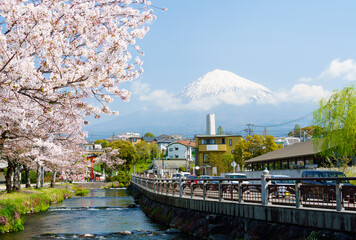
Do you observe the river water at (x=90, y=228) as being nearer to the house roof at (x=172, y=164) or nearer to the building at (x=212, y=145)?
the building at (x=212, y=145)

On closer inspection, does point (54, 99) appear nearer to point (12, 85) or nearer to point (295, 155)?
point (12, 85)

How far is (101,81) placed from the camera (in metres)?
10.6

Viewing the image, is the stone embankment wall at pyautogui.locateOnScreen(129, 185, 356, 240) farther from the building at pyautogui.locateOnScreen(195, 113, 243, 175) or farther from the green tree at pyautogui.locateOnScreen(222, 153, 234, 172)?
the building at pyautogui.locateOnScreen(195, 113, 243, 175)

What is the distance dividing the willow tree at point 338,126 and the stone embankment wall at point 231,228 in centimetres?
1716

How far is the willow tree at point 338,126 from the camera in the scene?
→ 33.1 meters

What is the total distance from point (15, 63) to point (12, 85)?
0.58m

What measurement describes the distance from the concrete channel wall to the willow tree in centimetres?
1893

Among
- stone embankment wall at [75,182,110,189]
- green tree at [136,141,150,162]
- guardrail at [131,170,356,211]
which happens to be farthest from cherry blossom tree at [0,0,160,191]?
green tree at [136,141,150,162]

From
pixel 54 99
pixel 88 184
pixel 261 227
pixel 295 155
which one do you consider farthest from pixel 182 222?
pixel 88 184

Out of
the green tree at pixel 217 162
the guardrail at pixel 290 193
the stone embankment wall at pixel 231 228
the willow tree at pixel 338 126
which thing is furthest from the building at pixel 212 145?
the guardrail at pixel 290 193

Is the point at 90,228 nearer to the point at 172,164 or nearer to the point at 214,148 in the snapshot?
the point at 214,148

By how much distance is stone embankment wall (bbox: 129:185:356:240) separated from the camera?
11481mm

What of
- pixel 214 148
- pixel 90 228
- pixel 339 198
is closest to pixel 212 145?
pixel 214 148

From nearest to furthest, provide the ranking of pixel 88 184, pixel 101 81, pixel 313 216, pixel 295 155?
pixel 101 81
pixel 313 216
pixel 295 155
pixel 88 184
